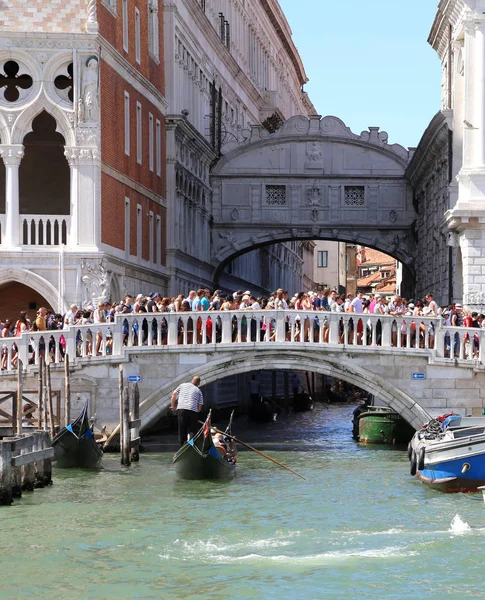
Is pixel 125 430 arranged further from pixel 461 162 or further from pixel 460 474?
pixel 461 162

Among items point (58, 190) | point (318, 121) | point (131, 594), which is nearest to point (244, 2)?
point (318, 121)

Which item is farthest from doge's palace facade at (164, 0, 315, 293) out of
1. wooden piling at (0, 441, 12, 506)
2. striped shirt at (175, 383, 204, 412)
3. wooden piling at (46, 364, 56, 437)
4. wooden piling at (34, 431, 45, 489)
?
wooden piling at (0, 441, 12, 506)

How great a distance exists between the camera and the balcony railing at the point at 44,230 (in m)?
29.9

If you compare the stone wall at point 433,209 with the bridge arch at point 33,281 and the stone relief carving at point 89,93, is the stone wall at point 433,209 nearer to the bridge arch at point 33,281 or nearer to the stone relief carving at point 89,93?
the stone relief carving at point 89,93

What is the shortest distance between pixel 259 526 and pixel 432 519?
2.22 metres

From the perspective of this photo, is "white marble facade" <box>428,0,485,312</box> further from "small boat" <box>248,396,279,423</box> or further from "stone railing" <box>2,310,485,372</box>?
"small boat" <box>248,396,279,423</box>

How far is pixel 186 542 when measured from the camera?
17531 mm

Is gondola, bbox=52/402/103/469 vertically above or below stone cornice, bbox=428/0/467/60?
below

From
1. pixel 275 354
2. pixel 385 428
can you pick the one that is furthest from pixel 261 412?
pixel 275 354

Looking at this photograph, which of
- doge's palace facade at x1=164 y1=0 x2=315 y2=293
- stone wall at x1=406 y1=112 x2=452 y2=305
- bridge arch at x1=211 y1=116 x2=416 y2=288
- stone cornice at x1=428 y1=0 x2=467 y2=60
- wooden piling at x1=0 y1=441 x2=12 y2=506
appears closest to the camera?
wooden piling at x1=0 y1=441 x2=12 y2=506

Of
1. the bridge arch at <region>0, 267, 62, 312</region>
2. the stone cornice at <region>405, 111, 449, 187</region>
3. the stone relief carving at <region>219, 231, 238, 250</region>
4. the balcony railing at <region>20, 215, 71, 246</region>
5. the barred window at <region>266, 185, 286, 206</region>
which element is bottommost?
the bridge arch at <region>0, 267, 62, 312</region>

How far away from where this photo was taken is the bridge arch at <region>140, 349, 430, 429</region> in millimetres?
26859

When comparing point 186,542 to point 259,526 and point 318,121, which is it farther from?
point 318,121

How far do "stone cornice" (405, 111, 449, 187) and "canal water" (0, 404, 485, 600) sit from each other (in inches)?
451
